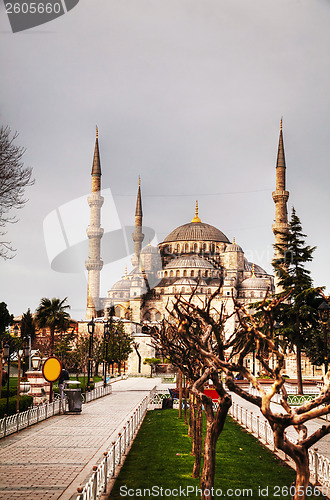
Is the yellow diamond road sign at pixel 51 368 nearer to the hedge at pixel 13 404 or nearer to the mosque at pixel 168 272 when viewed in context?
the hedge at pixel 13 404

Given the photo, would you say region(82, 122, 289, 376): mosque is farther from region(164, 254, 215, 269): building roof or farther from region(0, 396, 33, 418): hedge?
region(0, 396, 33, 418): hedge

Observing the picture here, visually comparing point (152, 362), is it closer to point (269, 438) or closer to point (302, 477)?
point (269, 438)

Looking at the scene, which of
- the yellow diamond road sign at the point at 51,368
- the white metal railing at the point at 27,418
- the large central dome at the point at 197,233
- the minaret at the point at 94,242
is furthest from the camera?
the large central dome at the point at 197,233

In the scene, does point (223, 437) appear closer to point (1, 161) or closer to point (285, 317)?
point (1, 161)

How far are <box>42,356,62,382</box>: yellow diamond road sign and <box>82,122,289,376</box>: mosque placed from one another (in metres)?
41.6

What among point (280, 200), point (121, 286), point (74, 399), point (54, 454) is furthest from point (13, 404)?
point (121, 286)

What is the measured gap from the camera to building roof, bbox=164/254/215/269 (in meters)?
69.7

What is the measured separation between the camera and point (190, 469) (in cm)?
923

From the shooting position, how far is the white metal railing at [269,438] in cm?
801

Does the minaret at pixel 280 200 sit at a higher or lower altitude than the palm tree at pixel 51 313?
higher

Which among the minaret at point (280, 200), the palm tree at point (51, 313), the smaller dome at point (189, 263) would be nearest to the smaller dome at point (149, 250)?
the smaller dome at point (189, 263)

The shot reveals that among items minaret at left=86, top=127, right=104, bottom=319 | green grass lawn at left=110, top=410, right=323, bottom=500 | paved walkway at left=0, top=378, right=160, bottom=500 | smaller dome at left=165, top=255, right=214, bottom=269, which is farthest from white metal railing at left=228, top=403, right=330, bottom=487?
smaller dome at left=165, top=255, right=214, bottom=269

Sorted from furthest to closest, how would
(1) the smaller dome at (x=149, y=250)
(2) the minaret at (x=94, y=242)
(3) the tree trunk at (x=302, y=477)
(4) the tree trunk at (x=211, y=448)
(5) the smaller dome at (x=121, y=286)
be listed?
(1) the smaller dome at (x=149, y=250) → (5) the smaller dome at (x=121, y=286) → (2) the minaret at (x=94, y=242) → (4) the tree trunk at (x=211, y=448) → (3) the tree trunk at (x=302, y=477)

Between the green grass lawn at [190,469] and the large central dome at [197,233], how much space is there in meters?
62.4
